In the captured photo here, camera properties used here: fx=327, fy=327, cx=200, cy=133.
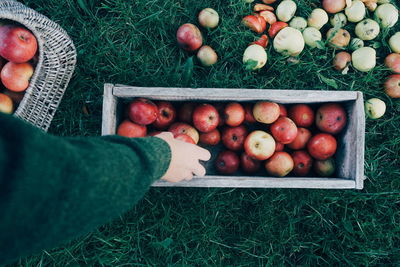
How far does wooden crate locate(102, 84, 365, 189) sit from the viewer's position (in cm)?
203

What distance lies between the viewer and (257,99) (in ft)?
7.11

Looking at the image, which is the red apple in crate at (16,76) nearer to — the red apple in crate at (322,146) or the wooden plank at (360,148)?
the red apple in crate at (322,146)

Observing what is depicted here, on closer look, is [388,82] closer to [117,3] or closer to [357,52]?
[357,52]

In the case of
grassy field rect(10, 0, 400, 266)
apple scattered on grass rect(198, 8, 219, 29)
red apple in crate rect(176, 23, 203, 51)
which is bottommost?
grassy field rect(10, 0, 400, 266)

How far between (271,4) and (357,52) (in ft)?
2.68

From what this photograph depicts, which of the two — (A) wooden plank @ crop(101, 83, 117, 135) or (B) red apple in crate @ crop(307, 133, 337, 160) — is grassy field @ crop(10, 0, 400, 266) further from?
(A) wooden plank @ crop(101, 83, 117, 135)

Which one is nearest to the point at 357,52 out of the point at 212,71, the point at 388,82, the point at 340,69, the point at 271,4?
the point at 340,69

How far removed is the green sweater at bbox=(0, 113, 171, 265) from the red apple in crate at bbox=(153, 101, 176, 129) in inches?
40.1

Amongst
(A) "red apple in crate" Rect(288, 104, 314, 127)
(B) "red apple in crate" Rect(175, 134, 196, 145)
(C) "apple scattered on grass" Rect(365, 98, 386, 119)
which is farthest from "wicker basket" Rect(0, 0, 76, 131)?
(C) "apple scattered on grass" Rect(365, 98, 386, 119)

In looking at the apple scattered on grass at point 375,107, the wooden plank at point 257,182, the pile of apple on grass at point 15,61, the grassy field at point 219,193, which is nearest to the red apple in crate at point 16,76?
the pile of apple on grass at point 15,61

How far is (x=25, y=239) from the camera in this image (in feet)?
2.97

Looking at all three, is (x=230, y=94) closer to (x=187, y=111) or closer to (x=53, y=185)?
(x=187, y=111)


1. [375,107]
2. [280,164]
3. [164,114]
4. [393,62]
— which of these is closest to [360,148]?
[280,164]

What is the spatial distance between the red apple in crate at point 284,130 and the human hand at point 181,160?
60 centimetres
